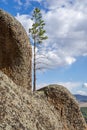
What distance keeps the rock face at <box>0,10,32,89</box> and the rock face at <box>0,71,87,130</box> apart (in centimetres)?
132

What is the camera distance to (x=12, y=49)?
14.3 metres

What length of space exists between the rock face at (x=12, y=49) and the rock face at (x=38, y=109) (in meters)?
1.32

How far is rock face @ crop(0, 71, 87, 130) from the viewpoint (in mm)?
10250

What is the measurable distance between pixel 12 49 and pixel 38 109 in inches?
128

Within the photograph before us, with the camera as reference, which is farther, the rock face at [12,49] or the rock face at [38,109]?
the rock face at [12,49]

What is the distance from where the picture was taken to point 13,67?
561 inches

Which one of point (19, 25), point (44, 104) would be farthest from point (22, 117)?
point (19, 25)

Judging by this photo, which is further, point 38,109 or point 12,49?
point 12,49

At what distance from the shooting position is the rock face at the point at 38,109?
1025 centimetres

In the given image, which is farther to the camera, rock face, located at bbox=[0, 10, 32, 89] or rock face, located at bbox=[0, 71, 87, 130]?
rock face, located at bbox=[0, 10, 32, 89]

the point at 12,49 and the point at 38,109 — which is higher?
the point at 12,49

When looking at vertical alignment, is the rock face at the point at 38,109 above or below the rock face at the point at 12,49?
below

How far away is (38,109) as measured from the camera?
12.5 m

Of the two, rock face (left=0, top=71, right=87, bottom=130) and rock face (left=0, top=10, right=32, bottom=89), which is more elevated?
rock face (left=0, top=10, right=32, bottom=89)
